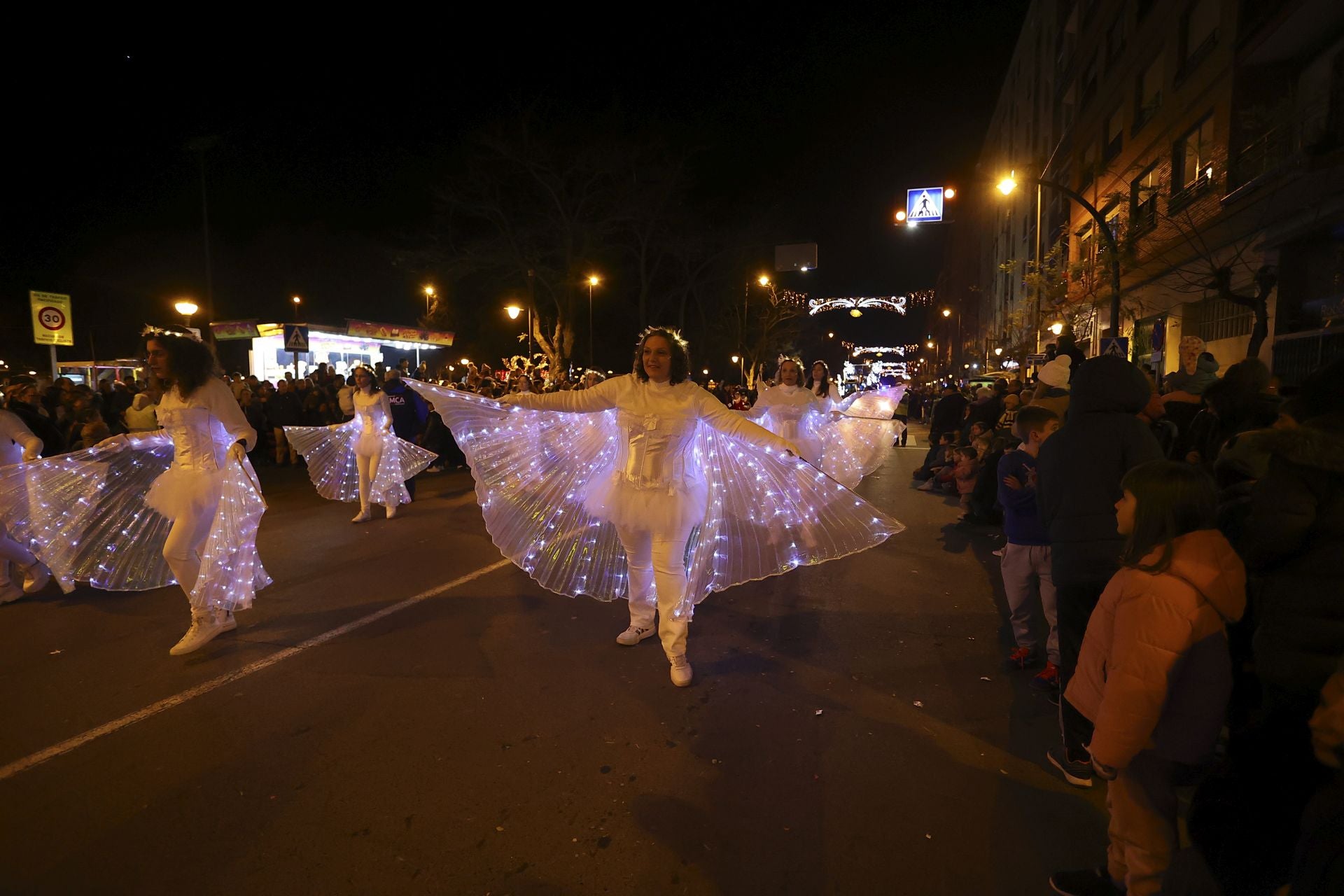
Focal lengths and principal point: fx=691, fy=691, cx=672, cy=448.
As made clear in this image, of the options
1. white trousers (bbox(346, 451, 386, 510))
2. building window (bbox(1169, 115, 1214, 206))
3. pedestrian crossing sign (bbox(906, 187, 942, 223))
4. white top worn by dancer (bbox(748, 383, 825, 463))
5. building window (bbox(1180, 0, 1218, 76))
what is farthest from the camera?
pedestrian crossing sign (bbox(906, 187, 942, 223))

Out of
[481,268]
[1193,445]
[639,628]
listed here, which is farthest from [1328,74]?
[481,268]

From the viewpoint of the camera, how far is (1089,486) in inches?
124

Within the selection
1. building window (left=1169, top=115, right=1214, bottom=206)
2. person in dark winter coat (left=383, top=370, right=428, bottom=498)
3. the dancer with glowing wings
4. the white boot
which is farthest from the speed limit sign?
building window (left=1169, top=115, right=1214, bottom=206)

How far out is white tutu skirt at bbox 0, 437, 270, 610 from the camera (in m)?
5.11

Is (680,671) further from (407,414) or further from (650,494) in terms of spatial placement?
(407,414)

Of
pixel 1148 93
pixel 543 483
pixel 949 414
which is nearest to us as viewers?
pixel 543 483

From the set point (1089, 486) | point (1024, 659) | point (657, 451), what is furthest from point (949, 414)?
point (1089, 486)

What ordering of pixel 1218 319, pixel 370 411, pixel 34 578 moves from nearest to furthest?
1. pixel 34 578
2. pixel 370 411
3. pixel 1218 319

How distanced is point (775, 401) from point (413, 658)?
4.94m

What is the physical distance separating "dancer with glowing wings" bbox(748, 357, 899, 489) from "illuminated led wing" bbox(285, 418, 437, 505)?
452 cm

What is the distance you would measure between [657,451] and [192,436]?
3.10 m

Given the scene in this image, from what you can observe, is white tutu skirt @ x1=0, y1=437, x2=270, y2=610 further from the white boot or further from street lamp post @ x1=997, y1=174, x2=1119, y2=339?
street lamp post @ x1=997, y1=174, x2=1119, y2=339

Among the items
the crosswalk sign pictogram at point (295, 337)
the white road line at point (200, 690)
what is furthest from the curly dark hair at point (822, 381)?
the crosswalk sign pictogram at point (295, 337)

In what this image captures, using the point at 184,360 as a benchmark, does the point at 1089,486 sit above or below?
below
